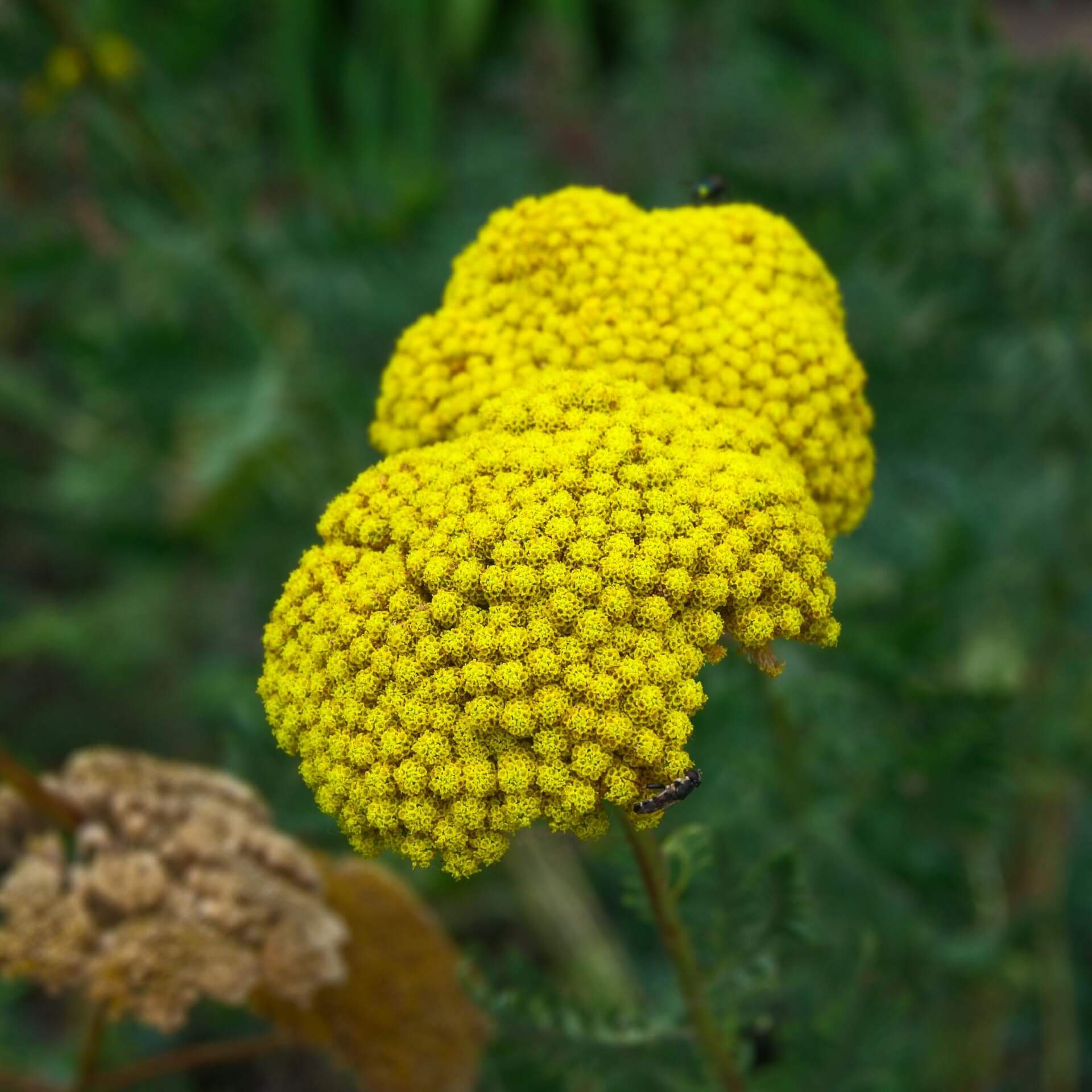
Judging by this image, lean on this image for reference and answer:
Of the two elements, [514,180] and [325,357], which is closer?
[325,357]

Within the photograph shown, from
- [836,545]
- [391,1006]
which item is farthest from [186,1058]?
[836,545]

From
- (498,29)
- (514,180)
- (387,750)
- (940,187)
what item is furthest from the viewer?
(498,29)

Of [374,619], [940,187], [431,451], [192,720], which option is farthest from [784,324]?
[192,720]

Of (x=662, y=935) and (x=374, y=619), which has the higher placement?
(x=374, y=619)

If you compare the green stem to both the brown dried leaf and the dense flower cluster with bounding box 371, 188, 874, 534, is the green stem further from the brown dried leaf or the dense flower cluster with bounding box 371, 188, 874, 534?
the dense flower cluster with bounding box 371, 188, 874, 534

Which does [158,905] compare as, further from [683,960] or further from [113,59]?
[113,59]

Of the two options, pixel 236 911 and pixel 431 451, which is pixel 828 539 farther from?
pixel 236 911

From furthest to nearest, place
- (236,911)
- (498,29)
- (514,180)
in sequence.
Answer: (498,29)
(514,180)
(236,911)

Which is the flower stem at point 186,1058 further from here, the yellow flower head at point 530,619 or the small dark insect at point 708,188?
the small dark insect at point 708,188
